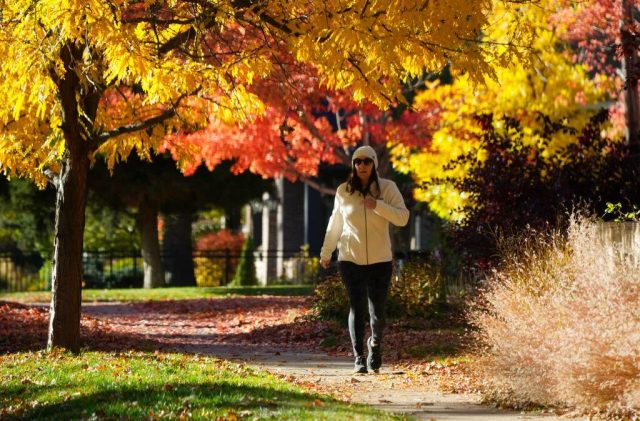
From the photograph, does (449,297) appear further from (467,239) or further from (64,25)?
(64,25)

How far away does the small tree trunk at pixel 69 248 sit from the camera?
1166cm

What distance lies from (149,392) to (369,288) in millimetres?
2597

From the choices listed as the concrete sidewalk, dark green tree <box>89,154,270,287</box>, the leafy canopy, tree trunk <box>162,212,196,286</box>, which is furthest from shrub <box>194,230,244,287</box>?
the leafy canopy

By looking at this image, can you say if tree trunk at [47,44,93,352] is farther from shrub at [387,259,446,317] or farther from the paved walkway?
shrub at [387,259,446,317]

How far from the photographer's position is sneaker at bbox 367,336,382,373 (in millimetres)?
10664

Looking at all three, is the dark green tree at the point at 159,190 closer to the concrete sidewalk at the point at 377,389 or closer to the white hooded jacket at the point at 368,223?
the concrete sidewalk at the point at 377,389

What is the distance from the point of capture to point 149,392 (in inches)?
342

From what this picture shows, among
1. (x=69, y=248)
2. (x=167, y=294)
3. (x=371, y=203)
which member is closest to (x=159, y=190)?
(x=167, y=294)

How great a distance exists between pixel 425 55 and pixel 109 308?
43.8 ft

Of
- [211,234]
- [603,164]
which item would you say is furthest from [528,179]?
[211,234]

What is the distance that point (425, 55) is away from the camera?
32.4 feet

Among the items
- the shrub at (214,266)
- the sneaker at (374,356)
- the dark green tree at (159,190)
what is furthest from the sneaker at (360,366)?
the shrub at (214,266)

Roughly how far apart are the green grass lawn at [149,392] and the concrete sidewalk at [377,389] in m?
0.46

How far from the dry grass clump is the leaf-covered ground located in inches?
38.5
